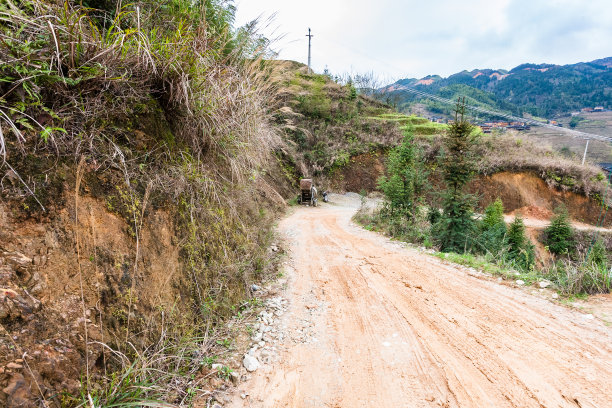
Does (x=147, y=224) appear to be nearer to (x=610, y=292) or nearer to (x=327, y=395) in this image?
(x=327, y=395)

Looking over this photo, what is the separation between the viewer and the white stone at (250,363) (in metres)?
2.30

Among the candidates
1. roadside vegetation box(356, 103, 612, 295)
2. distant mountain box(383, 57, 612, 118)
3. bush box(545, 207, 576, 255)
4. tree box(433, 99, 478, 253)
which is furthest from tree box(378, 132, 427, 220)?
distant mountain box(383, 57, 612, 118)

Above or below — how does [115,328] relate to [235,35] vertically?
below

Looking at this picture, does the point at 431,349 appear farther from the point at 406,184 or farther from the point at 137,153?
the point at 406,184

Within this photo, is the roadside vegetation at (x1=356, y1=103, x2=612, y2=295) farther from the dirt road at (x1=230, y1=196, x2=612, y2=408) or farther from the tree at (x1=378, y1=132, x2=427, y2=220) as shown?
the dirt road at (x1=230, y1=196, x2=612, y2=408)

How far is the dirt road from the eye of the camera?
6.67 ft

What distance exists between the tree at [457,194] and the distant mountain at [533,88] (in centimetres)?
3811

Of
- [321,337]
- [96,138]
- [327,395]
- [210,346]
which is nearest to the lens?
[96,138]

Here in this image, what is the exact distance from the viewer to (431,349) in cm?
258

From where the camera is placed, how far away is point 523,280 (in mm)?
4246

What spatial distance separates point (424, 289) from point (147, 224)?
3727mm

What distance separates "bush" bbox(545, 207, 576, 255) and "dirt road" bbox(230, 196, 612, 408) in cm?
1677

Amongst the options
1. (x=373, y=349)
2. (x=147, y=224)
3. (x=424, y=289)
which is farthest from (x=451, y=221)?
(x=147, y=224)

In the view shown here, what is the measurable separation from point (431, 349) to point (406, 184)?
A: 8431 millimetres
